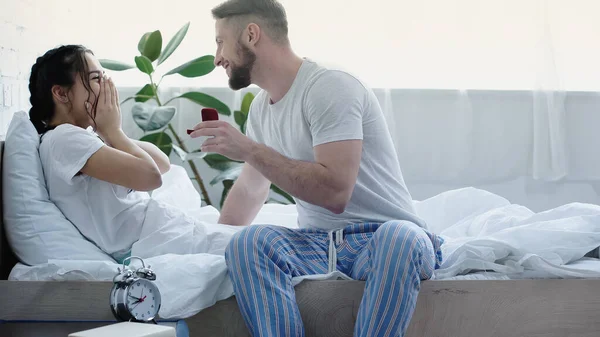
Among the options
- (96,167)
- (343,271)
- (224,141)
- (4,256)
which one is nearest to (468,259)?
(343,271)

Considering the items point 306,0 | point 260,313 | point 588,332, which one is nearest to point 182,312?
point 260,313

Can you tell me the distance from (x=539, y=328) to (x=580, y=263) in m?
0.23

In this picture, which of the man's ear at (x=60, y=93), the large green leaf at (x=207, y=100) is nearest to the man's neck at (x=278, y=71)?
the man's ear at (x=60, y=93)

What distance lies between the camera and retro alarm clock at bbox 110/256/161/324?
1518 mm

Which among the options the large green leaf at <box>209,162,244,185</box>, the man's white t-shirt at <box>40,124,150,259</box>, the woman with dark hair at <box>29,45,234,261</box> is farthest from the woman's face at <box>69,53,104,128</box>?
the large green leaf at <box>209,162,244,185</box>

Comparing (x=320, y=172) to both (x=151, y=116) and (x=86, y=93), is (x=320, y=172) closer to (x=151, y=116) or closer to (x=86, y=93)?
(x=86, y=93)

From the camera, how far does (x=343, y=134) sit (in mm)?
1830

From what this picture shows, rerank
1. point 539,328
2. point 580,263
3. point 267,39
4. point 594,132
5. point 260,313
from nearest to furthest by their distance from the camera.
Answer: point 260,313
point 539,328
point 580,263
point 267,39
point 594,132

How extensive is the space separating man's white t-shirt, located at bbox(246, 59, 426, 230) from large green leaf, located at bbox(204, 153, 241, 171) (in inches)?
53.3

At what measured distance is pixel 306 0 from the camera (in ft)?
11.9

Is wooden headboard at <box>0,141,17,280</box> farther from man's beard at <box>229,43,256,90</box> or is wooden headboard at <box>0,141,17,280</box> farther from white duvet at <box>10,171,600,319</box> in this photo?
man's beard at <box>229,43,256,90</box>

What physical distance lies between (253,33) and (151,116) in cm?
118

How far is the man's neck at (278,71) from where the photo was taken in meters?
2.04

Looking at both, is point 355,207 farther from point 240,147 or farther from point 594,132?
point 594,132
